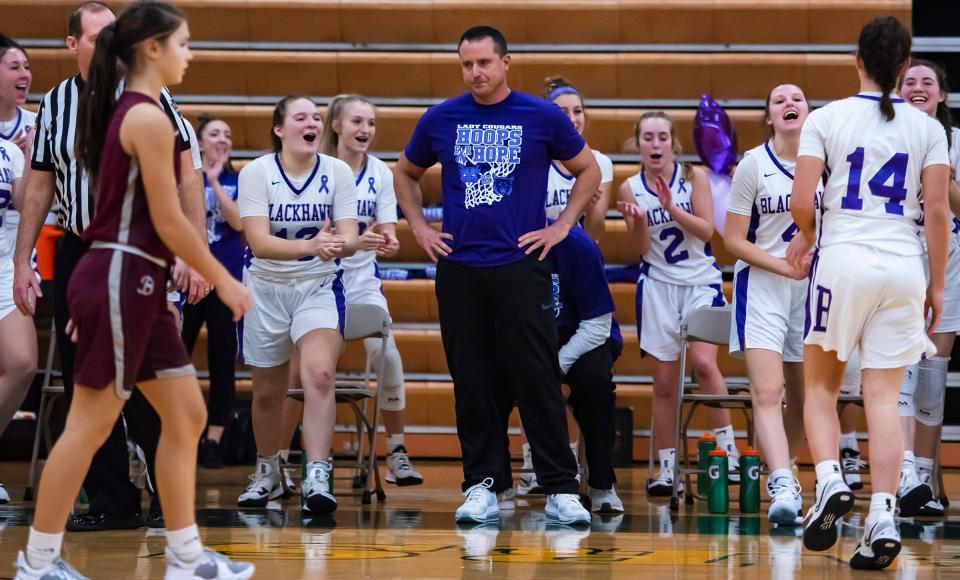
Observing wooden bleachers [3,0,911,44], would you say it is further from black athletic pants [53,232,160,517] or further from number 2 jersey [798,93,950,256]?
number 2 jersey [798,93,950,256]

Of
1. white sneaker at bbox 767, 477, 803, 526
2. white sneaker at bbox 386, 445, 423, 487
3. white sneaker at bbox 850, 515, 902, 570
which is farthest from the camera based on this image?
white sneaker at bbox 386, 445, 423, 487

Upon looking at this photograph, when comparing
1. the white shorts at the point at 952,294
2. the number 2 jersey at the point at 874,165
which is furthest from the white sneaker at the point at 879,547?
the white shorts at the point at 952,294

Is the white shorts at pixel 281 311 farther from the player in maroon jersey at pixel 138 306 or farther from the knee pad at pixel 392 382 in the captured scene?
the player in maroon jersey at pixel 138 306

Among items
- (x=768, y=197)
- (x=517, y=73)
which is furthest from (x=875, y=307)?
(x=517, y=73)

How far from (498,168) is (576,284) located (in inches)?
33.3

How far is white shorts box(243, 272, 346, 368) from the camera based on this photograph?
18.9 ft

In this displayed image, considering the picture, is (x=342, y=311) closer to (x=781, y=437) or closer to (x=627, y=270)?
(x=781, y=437)

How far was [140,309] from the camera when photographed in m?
3.35

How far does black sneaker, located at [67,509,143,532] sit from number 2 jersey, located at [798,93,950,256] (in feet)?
9.06

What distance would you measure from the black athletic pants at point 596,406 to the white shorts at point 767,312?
58cm

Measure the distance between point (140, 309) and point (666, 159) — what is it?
4016 millimetres

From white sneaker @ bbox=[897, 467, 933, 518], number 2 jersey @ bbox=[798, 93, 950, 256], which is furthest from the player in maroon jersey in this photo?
white sneaker @ bbox=[897, 467, 933, 518]

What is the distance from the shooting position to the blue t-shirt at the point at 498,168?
5043mm

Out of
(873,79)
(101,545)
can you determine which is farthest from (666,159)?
(101,545)
